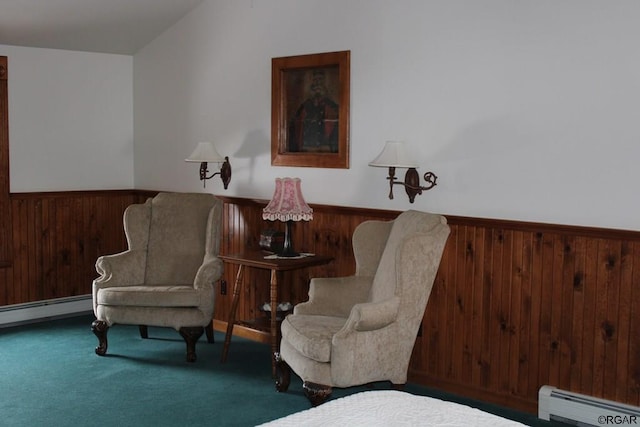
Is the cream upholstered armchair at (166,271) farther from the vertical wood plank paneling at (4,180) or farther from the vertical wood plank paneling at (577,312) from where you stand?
the vertical wood plank paneling at (577,312)

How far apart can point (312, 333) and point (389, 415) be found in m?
1.59

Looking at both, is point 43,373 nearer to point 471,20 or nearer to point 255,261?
point 255,261

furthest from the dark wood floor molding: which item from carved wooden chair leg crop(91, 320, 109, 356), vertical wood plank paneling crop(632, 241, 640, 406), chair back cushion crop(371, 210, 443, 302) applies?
carved wooden chair leg crop(91, 320, 109, 356)

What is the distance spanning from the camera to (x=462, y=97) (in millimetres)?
4324

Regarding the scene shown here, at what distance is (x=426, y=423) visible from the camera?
2.28m

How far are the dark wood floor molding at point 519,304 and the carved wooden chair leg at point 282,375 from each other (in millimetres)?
792

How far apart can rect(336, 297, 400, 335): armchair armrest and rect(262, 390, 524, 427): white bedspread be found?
1.25 m

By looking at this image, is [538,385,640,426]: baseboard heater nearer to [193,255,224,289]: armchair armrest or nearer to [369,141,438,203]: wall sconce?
[369,141,438,203]: wall sconce

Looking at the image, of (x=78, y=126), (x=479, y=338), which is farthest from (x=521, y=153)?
(x=78, y=126)

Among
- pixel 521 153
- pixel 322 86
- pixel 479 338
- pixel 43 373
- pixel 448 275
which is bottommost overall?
pixel 43 373

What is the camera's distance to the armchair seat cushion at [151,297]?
195 inches

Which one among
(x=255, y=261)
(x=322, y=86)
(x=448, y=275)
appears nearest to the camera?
(x=448, y=275)

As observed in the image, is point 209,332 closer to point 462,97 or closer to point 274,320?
point 274,320

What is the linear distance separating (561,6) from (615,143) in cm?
74
